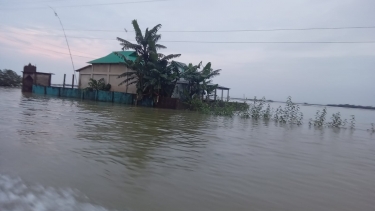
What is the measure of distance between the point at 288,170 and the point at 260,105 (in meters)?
15.0

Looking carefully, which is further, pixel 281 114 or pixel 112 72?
pixel 112 72

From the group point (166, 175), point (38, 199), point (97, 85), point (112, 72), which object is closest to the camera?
point (38, 199)

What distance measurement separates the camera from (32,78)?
37.5 metres

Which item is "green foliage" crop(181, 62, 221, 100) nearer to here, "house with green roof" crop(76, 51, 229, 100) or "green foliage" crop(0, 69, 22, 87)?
"house with green roof" crop(76, 51, 229, 100)

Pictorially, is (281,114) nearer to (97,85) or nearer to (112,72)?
(112,72)

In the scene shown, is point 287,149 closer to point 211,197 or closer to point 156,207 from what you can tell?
point 211,197

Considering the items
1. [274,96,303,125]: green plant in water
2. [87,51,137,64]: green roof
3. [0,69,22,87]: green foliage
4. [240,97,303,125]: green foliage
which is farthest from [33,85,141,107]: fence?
[0,69,22,87]: green foliage

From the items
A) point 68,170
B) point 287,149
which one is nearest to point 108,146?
point 68,170

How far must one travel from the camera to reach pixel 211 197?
178 inches

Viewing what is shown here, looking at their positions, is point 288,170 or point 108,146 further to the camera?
point 108,146

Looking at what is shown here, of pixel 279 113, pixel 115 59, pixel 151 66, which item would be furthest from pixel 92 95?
pixel 279 113

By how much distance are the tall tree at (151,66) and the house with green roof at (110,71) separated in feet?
9.11

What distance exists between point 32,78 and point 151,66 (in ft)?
65.7

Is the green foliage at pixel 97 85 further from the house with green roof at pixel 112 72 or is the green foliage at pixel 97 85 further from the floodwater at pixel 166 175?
the floodwater at pixel 166 175
